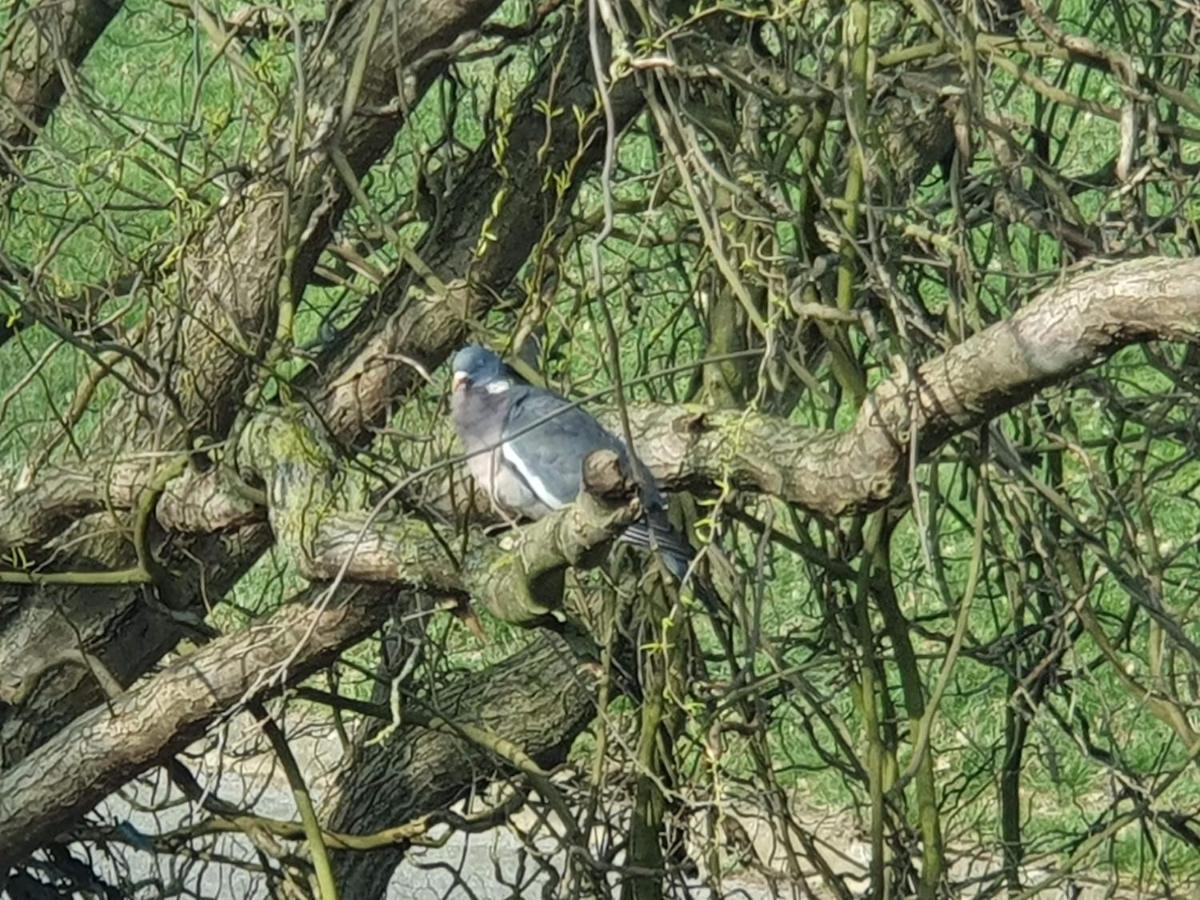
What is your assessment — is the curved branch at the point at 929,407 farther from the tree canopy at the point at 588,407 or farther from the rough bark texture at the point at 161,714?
the rough bark texture at the point at 161,714

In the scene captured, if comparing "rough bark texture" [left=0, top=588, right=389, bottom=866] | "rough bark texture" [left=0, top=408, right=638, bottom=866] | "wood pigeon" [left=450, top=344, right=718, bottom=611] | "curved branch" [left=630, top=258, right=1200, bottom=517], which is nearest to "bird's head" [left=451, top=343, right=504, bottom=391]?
"wood pigeon" [left=450, top=344, right=718, bottom=611]

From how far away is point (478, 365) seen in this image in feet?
12.7

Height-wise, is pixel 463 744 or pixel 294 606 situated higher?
pixel 463 744

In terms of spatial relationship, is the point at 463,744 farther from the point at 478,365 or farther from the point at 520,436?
the point at 478,365

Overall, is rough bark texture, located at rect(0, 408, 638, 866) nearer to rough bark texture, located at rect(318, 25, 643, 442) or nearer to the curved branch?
the curved branch

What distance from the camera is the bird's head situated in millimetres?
3822

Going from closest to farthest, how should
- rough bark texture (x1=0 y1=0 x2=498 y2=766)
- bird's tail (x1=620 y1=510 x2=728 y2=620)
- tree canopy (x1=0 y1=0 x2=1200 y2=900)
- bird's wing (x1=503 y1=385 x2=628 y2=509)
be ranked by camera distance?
tree canopy (x1=0 y1=0 x2=1200 y2=900) < bird's tail (x1=620 y1=510 x2=728 y2=620) < rough bark texture (x1=0 y1=0 x2=498 y2=766) < bird's wing (x1=503 y1=385 x2=628 y2=509)

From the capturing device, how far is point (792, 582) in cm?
580

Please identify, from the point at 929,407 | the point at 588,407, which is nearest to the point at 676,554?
the point at 588,407

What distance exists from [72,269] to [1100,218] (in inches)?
112

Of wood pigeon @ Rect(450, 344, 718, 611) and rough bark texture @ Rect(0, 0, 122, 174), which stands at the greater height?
rough bark texture @ Rect(0, 0, 122, 174)

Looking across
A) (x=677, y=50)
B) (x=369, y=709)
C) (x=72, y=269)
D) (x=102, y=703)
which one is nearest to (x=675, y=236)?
(x=677, y=50)

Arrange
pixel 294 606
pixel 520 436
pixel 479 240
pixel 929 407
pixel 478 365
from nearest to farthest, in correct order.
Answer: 1. pixel 929 407
2. pixel 294 606
3. pixel 479 240
4. pixel 520 436
5. pixel 478 365

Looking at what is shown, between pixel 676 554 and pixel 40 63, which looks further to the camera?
pixel 40 63
